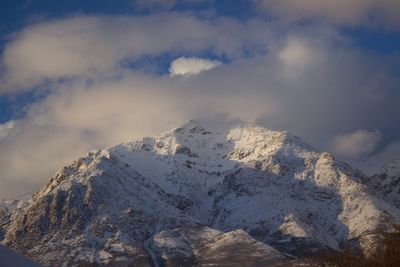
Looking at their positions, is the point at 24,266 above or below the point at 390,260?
below

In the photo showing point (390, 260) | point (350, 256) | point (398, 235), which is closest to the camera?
point (390, 260)

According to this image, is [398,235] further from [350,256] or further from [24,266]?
[24,266]

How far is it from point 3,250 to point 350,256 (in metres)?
116

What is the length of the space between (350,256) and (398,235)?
18533 millimetres

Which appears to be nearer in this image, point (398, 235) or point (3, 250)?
point (3, 250)

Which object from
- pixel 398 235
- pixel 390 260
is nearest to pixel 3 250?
pixel 390 260

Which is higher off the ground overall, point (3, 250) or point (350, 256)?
point (350, 256)

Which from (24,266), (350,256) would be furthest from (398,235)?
(24,266)

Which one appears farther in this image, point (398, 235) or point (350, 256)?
point (398, 235)

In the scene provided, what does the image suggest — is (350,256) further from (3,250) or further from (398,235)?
(3,250)

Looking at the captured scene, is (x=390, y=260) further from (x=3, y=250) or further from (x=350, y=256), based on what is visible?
(x=3, y=250)

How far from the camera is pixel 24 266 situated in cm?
5125

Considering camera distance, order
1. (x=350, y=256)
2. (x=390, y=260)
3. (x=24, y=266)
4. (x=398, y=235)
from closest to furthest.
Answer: (x=24, y=266) < (x=390, y=260) < (x=350, y=256) < (x=398, y=235)

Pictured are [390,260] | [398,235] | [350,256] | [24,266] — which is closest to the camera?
[24,266]
